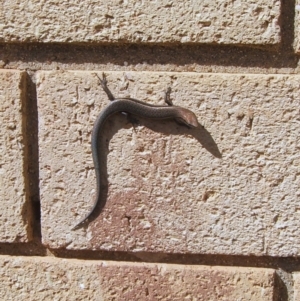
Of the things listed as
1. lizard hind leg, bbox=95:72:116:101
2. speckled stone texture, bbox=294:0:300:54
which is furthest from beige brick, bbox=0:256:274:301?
speckled stone texture, bbox=294:0:300:54

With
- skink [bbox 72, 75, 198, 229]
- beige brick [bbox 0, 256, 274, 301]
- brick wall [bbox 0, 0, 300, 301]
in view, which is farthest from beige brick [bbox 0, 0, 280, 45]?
beige brick [bbox 0, 256, 274, 301]

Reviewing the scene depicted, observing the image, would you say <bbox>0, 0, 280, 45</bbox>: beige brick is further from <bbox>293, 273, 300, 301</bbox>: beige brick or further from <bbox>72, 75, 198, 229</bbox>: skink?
<bbox>293, 273, 300, 301</bbox>: beige brick

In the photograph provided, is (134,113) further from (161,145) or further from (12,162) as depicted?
(12,162)

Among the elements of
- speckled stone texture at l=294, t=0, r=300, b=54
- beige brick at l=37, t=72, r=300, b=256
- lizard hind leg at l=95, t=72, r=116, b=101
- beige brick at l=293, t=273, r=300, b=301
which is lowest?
beige brick at l=293, t=273, r=300, b=301

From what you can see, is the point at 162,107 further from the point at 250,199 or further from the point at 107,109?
the point at 250,199

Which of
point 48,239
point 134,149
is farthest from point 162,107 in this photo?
point 48,239

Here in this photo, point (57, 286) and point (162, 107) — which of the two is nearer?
point (162, 107)

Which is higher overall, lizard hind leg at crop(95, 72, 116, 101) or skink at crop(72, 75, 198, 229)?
lizard hind leg at crop(95, 72, 116, 101)
